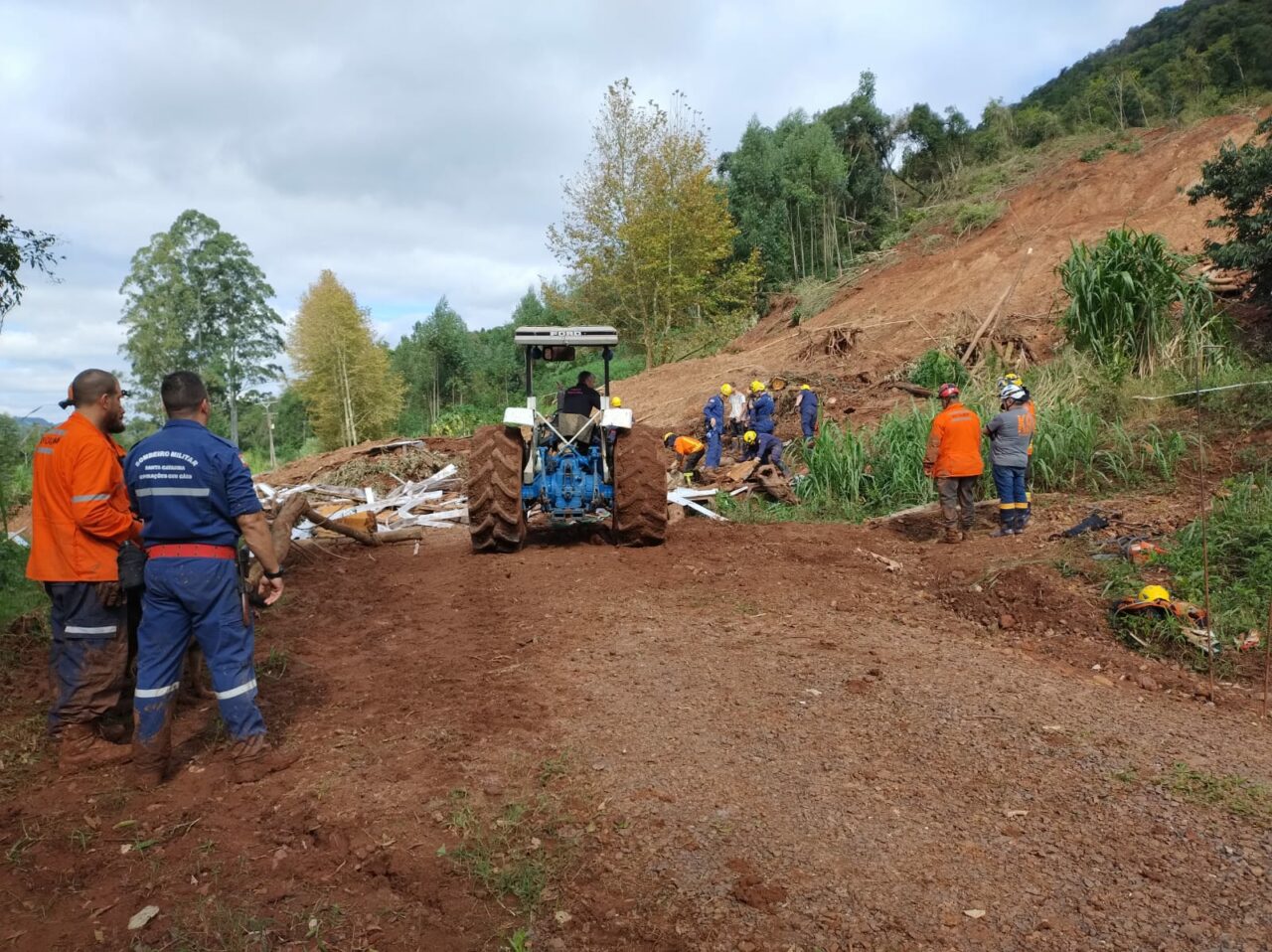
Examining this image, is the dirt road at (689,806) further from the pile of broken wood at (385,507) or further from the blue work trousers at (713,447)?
the blue work trousers at (713,447)

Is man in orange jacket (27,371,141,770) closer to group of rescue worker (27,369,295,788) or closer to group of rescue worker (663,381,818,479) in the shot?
group of rescue worker (27,369,295,788)

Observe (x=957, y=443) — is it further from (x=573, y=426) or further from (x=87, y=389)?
(x=87, y=389)

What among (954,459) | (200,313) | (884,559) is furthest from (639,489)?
(200,313)

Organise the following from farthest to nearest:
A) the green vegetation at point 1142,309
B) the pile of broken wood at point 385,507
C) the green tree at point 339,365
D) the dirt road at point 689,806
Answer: the green tree at point 339,365, the green vegetation at point 1142,309, the pile of broken wood at point 385,507, the dirt road at point 689,806

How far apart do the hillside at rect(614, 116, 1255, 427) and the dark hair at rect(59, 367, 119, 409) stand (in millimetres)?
11584

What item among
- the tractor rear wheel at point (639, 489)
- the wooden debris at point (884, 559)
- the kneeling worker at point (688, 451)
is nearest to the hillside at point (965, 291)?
the kneeling worker at point (688, 451)

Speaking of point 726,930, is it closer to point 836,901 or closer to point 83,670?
point 836,901

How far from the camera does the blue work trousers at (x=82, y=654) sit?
388 centimetres

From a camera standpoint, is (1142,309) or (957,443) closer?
(957,443)

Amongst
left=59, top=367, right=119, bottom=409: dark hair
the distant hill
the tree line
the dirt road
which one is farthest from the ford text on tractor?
the distant hill

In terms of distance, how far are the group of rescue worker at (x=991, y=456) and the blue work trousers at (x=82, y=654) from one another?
7.08 m

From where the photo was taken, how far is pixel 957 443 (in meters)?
8.33

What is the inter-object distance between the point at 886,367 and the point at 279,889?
46.3ft

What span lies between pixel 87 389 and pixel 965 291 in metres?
18.6
